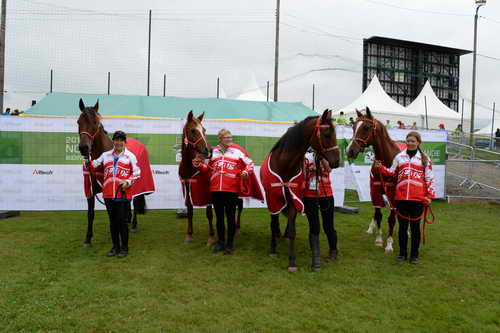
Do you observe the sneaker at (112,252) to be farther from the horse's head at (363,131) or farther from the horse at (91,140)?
the horse's head at (363,131)

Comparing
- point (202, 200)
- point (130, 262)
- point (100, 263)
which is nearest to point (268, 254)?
point (202, 200)

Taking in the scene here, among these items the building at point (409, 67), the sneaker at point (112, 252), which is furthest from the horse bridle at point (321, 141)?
the building at point (409, 67)

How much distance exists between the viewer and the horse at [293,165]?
4.43 metres

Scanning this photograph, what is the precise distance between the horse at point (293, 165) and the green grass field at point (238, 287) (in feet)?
2.26

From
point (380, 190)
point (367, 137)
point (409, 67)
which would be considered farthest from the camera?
point (409, 67)

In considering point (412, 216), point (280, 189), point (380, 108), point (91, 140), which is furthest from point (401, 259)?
point (380, 108)

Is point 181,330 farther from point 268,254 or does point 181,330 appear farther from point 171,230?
point 171,230

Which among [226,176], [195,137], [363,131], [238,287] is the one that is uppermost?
[363,131]

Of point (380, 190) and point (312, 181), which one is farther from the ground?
point (312, 181)

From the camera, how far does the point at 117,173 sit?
502 cm

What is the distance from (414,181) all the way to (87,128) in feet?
14.8

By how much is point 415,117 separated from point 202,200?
2193cm

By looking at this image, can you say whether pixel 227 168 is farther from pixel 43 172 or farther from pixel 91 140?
pixel 43 172

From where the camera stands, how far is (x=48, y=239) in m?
6.15
